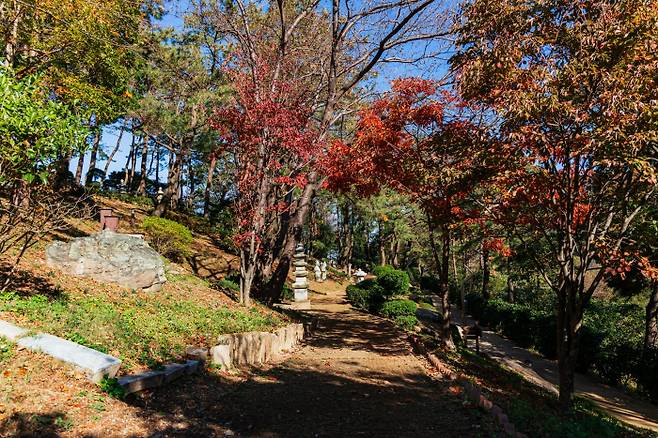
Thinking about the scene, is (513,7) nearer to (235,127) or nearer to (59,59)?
(235,127)

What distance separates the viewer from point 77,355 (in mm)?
4578

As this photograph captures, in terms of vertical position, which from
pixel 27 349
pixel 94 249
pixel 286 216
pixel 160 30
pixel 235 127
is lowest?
pixel 27 349

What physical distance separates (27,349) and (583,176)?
28.4 feet

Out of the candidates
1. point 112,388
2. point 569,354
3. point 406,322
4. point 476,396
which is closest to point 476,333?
point 406,322

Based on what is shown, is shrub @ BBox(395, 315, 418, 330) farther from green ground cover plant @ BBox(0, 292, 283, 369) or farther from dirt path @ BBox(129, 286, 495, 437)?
green ground cover plant @ BBox(0, 292, 283, 369)

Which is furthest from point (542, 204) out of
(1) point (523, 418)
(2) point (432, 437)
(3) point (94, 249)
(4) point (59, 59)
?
(4) point (59, 59)

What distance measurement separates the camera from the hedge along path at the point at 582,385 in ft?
34.2

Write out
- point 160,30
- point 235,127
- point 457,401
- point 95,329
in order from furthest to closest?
point 160,30 < point 235,127 < point 457,401 < point 95,329

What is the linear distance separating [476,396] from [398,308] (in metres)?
11.3

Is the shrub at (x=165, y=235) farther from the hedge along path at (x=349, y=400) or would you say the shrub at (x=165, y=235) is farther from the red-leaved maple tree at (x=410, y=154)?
the hedge along path at (x=349, y=400)

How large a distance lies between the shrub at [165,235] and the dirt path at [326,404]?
837 cm

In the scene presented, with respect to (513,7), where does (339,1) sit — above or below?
above

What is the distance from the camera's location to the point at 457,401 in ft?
20.6

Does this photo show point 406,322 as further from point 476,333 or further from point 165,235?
point 165,235
